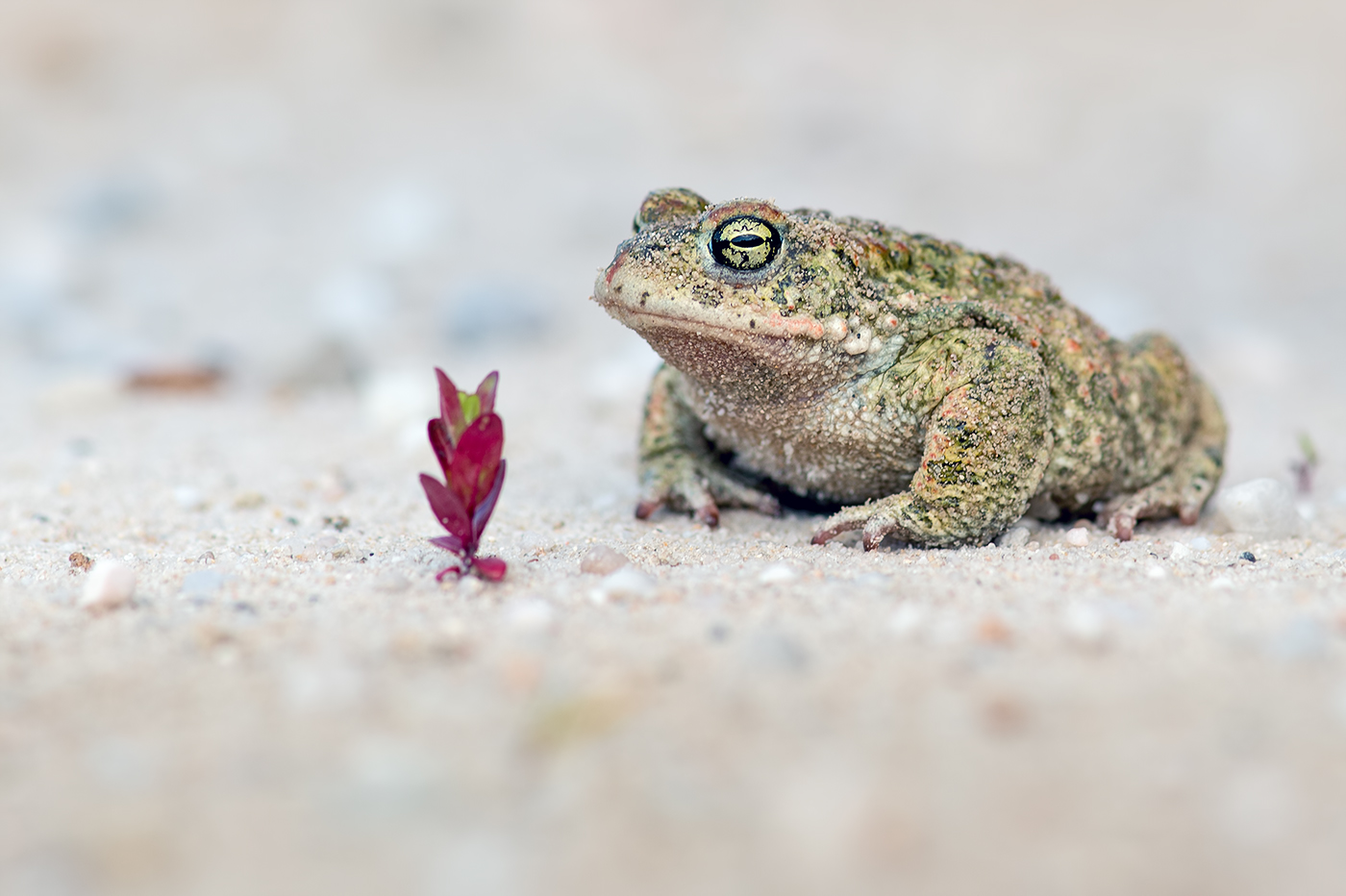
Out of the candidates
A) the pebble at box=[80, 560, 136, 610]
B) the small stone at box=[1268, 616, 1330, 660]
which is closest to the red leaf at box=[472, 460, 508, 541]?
the pebble at box=[80, 560, 136, 610]

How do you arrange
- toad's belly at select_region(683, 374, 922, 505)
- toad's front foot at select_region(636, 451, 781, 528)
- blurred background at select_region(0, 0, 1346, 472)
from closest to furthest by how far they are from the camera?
toad's belly at select_region(683, 374, 922, 505), toad's front foot at select_region(636, 451, 781, 528), blurred background at select_region(0, 0, 1346, 472)

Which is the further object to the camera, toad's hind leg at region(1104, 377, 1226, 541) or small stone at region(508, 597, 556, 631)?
toad's hind leg at region(1104, 377, 1226, 541)

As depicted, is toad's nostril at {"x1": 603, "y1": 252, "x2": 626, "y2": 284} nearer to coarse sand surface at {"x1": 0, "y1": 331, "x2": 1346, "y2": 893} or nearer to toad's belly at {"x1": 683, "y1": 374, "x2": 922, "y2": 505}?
toad's belly at {"x1": 683, "y1": 374, "x2": 922, "y2": 505}

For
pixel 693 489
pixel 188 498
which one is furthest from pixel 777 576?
pixel 188 498

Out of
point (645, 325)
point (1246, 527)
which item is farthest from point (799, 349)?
point (1246, 527)

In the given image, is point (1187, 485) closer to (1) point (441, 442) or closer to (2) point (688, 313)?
(2) point (688, 313)

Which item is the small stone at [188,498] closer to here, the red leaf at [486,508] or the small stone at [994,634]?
the red leaf at [486,508]
